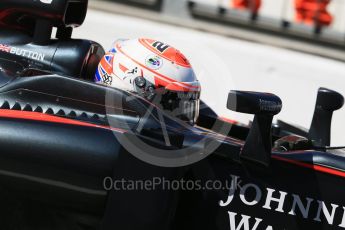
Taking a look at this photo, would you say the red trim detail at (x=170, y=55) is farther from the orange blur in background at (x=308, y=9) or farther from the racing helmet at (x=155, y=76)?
the orange blur in background at (x=308, y=9)

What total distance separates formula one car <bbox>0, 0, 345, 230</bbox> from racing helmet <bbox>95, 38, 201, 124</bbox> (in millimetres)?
280

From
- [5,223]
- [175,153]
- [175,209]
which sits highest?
[175,153]

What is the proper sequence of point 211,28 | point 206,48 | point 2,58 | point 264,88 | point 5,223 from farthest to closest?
point 211,28 < point 206,48 < point 264,88 < point 2,58 < point 5,223

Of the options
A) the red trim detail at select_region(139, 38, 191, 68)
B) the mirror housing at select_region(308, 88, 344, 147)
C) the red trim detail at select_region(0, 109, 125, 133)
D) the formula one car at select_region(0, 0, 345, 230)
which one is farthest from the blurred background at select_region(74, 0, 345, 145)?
the red trim detail at select_region(0, 109, 125, 133)

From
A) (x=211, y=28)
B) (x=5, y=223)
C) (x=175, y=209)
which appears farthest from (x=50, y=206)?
(x=211, y=28)

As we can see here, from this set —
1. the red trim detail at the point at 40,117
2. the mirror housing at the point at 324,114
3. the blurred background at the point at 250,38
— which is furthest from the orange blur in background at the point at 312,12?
the red trim detail at the point at 40,117

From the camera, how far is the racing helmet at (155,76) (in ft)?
9.62

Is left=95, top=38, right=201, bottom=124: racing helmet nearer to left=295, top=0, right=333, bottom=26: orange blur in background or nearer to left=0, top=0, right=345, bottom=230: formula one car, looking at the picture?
left=0, top=0, right=345, bottom=230: formula one car

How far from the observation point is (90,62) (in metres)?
3.13

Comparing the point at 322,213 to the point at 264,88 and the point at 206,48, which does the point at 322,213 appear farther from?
the point at 206,48

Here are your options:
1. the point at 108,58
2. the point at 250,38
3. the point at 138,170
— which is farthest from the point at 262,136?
the point at 250,38

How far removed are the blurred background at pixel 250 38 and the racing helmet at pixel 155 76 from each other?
3.64 ft

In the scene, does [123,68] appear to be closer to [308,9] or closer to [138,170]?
[138,170]

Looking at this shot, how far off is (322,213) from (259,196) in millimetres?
248
